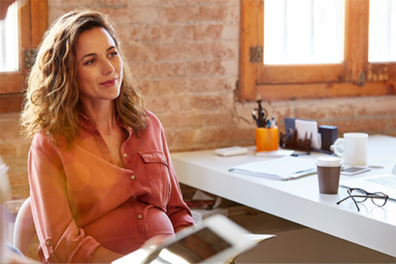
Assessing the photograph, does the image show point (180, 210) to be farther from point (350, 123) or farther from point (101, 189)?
point (350, 123)

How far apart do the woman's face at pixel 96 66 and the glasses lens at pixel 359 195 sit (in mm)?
854

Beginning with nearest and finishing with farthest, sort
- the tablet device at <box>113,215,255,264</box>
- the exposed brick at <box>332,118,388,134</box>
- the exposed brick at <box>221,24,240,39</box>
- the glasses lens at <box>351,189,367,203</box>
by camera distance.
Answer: the tablet device at <box>113,215,255,264</box> → the glasses lens at <box>351,189,367,203</box> → the exposed brick at <box>221,24,240,39</box> → the exposed brick at <box>332,118,388,134</box>

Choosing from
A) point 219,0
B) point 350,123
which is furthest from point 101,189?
point 350,123

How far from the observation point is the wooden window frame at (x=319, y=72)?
2564 millimetres

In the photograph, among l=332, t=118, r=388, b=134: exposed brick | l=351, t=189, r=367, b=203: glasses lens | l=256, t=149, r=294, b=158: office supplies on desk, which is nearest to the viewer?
l=351, t=189, r=367, b=203: glasses lens

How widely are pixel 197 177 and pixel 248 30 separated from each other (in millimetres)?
839

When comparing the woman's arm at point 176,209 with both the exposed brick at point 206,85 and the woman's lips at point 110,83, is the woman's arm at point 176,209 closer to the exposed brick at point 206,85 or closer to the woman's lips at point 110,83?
the woman's lips at point 110,83

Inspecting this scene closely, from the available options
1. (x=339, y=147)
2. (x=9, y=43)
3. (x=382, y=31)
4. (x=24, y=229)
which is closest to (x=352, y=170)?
(x=339, y=147)

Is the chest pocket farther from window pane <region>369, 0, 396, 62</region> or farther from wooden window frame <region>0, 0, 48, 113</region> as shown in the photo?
window pane <region>369, 0, 396, 62</region>

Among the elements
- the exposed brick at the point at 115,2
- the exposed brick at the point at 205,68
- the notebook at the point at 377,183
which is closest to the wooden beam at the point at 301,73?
the exposed brick at the point at 205,68

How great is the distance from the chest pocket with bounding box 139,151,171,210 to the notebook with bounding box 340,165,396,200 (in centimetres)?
61

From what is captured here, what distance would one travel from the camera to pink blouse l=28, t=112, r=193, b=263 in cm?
150

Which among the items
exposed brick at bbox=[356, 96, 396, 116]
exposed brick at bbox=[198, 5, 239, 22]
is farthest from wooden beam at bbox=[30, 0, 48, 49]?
exposed brick at bbox=[356, 96, 396, 116]

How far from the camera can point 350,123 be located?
2.89 metres
